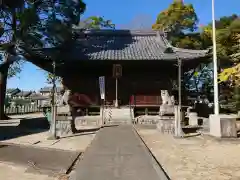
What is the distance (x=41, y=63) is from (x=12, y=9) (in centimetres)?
548

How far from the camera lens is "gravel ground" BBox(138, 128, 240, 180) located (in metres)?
6.43

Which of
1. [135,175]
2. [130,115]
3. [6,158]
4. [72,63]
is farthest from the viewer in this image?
[72,63]

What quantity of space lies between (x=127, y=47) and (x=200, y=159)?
1972 cm

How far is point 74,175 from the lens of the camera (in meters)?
6.03

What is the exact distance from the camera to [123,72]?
2517cm

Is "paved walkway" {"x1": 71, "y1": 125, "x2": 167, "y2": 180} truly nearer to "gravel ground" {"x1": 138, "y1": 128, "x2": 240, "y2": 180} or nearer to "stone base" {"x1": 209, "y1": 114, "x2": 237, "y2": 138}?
"gravel ground" {"x1": 138, "y1": 128, "x2": 240, "y2": 180}

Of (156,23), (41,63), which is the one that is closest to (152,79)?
(41,63)

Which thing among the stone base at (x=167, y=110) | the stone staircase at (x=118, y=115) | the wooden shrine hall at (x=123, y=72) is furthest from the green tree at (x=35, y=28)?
the stone base at (x=167, y=110)

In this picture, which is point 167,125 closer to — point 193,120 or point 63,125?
point 193,120

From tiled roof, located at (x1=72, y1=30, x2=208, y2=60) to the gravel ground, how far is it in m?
12.5

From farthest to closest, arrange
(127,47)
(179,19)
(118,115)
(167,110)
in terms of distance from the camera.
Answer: (179,19), (127,47), (118,115), (167,110)

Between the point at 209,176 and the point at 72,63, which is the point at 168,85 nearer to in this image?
the point at 72,63

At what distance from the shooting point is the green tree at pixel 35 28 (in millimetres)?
23828

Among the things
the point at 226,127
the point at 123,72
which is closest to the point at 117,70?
the point at 123,72
